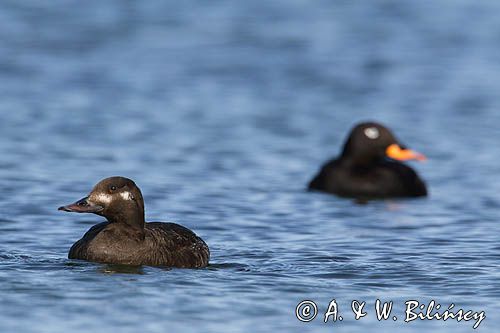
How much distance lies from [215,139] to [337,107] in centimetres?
401

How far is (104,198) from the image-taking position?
12.7 m

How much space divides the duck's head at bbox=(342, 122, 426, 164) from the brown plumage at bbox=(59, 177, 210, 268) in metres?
6.69

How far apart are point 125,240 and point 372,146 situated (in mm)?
7257

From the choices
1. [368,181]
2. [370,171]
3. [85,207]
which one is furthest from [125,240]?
Answer: [370,171]

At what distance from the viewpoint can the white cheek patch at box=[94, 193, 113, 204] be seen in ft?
41.6

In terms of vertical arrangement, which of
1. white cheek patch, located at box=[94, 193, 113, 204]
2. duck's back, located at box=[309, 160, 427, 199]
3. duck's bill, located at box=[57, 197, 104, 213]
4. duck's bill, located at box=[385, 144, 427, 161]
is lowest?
duck's bill, located at box=[57, 197, 104, 213]

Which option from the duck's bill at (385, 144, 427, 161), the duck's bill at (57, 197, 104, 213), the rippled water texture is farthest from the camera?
the duck's bill at (385, 144, 427, 161)

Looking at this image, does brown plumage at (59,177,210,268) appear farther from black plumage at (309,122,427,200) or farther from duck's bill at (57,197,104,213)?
black plumage at (309,122,427,200)

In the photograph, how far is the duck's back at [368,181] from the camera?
60.9 feet

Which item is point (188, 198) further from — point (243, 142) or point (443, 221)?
point (243, 142)

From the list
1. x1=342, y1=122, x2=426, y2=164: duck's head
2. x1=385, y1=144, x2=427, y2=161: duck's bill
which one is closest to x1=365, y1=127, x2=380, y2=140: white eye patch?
x1=342, y1=122, x2=426, y2=164: duck's head

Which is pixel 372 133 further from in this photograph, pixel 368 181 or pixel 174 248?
pixel 174 248

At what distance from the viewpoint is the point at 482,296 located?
39.1 ft

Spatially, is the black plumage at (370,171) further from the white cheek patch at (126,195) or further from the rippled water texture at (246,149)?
the white cheek patch at (126,195)
